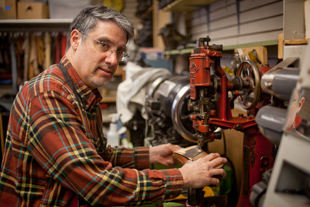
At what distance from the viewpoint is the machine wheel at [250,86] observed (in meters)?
1.29

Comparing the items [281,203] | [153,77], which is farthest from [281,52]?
[153,77]

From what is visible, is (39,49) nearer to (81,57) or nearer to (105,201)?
(81,57)

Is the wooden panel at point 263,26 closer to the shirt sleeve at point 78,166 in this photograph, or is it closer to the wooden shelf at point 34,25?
the shirt sleeve at point 78,166

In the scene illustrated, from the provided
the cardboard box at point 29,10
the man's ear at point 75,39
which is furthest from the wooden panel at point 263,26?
the cardboard box at point 29,10

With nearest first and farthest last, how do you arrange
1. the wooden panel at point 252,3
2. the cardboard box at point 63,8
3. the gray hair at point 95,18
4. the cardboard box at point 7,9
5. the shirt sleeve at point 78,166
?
the shirt sleeve at point 78,166, the gray hair at point 95,18, the wooden panel at point 252,3, the cardboard box at point 7,9, the cardboard box at point 63,8

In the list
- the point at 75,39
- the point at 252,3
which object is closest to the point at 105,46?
the point at 75,39

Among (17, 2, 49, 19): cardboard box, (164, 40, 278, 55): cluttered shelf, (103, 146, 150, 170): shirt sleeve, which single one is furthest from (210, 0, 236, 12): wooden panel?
(17, 2, 49, 19): cardboard box

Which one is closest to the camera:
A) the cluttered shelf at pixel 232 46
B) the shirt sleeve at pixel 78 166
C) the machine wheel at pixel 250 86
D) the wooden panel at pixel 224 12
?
the shirt sleeve at pixel 78 166

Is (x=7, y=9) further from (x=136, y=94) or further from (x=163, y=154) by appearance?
(x=163, y=154)

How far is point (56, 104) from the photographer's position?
48.8 inches

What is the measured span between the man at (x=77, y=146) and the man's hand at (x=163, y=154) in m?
0.37

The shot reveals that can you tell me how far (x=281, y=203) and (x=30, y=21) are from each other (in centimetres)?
404

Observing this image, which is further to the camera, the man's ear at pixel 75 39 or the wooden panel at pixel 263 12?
the wooden panel at pixel 263 12

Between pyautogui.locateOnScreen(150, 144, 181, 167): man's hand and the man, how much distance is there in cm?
37
